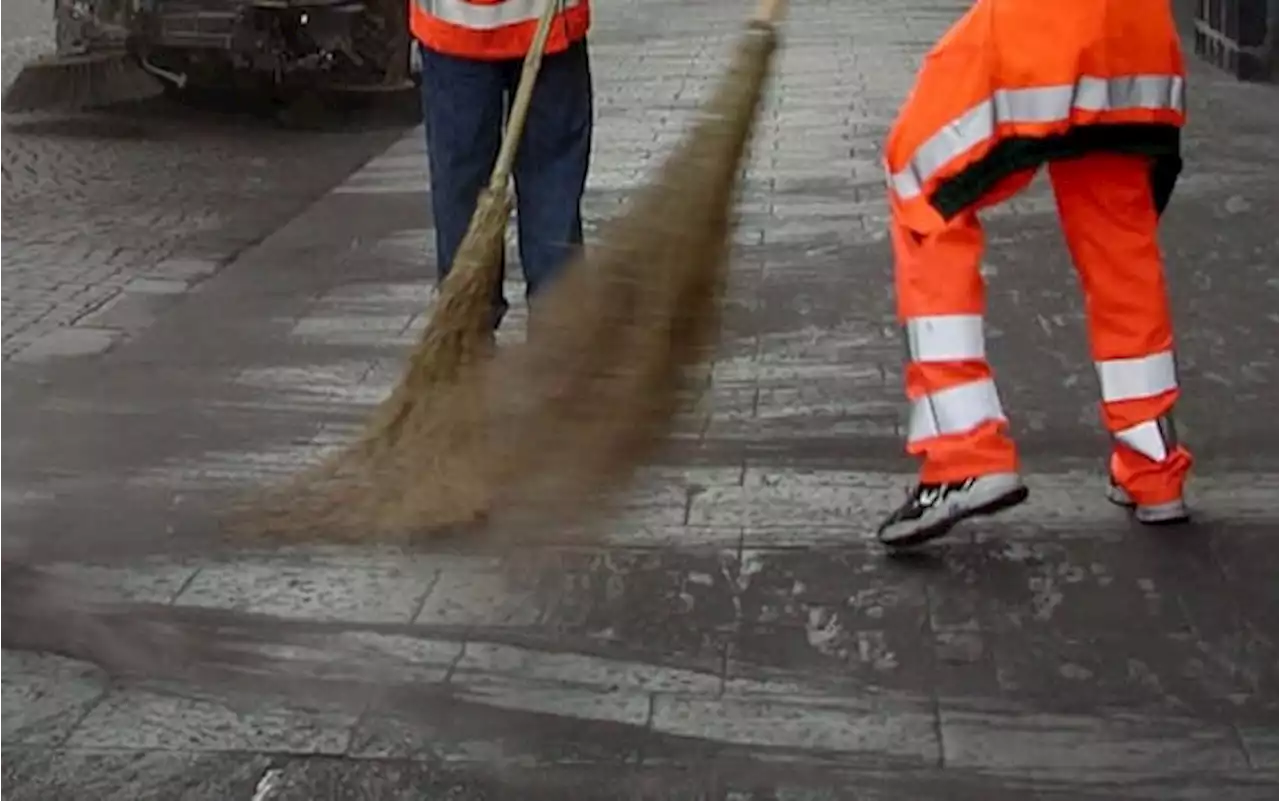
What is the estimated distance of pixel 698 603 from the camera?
4.80 meters

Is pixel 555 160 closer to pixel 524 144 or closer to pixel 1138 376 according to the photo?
pixel 524 144

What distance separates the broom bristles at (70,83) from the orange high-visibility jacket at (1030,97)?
8.30 meters

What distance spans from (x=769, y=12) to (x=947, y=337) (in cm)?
90

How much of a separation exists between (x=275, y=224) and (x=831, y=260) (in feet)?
8.29

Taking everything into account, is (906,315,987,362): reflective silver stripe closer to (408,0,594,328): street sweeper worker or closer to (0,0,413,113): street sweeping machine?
(408,0,594,328): street sweeper worker

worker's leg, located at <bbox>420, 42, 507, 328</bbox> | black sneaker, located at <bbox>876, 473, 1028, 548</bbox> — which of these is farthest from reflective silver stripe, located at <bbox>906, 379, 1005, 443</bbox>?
worker's leg, located at <bbox>420, 42, 507, 328</bbox>

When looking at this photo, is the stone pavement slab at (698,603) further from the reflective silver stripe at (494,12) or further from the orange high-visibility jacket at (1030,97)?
the reflective silver stripe at (494,12)

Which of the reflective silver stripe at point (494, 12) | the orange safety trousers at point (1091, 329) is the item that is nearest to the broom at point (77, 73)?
the reflective silver stripe at point (494, 12)

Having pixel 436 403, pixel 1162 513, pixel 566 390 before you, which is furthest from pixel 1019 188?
pixel 436 403

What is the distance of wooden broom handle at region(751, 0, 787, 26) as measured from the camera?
212 inches

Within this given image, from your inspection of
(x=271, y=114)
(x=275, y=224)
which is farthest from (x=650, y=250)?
(x=271, y=114)

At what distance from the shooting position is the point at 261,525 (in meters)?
5.29

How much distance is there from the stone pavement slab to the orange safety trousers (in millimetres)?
195

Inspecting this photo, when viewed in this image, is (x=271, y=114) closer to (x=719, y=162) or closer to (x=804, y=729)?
(x=719, y=162)
